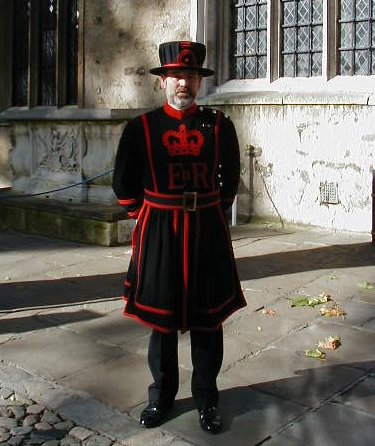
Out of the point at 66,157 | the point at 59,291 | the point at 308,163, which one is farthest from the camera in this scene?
the point at 66,157

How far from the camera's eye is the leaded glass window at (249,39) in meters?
9.94

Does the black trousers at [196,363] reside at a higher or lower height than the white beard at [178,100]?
lower

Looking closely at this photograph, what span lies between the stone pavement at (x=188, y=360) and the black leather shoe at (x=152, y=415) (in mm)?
44

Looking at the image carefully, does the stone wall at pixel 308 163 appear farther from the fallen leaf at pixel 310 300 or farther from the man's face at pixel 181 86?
the man's face at pixel 181 86

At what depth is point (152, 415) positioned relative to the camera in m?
3.79

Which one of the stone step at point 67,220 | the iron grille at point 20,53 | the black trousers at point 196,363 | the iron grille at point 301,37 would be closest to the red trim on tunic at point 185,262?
the black trousers at point 196,363

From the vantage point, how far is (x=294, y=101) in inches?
357

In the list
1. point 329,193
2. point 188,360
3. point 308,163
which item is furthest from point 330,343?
point 308,163

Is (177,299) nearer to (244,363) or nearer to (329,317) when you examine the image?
(244,363)

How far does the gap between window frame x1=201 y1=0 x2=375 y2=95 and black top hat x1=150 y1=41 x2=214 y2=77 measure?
5503 millimetres

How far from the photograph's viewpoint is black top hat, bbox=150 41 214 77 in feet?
11.6

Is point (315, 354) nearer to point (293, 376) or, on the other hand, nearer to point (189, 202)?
point (293, 376)

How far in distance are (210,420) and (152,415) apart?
30cm

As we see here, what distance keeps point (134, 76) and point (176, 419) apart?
722 centimetres
